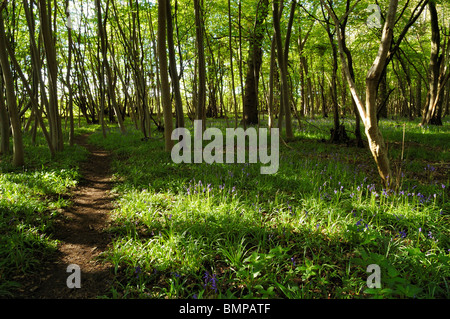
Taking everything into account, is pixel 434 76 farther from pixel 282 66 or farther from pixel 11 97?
pixel 11 97

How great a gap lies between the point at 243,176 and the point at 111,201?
2308 mm

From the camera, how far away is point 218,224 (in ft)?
9.39

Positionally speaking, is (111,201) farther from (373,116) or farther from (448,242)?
(448,242)

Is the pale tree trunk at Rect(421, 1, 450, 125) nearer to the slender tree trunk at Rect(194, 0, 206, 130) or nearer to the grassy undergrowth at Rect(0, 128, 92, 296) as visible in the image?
the slender tree trunk at Rect(194, 0, 206, 130)

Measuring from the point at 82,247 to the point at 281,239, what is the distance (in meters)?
2.17

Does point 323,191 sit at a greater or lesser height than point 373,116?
lesser

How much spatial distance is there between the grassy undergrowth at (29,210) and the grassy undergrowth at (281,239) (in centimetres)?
76

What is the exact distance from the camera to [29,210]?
→ 3.33 m

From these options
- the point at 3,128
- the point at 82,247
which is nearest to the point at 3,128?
the point at 3,128

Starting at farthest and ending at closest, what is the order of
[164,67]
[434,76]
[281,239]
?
[434,76], [164,67], [281,239]

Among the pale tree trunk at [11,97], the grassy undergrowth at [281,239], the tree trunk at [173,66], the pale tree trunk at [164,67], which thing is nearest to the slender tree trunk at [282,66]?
the tree trunk at [173,66]

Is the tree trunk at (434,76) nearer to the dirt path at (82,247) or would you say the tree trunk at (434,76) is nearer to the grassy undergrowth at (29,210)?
the dirt path at (82,247)

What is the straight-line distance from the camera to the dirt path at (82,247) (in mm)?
2111
